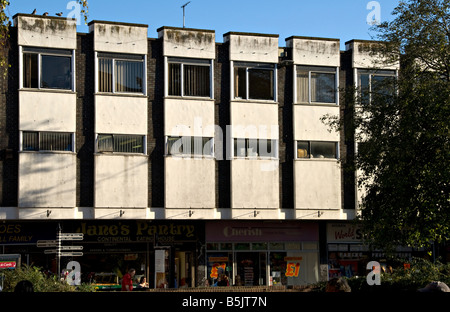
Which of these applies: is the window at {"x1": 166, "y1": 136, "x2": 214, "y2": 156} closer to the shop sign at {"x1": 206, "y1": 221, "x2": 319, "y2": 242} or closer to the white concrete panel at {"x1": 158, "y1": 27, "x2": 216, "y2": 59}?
the shop sign at {"x1": 206, "y1": 221, "x2": 319, "y2": 242}

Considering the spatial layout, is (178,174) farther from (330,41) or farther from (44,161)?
(330,41)

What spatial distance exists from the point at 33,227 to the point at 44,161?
2.95 m

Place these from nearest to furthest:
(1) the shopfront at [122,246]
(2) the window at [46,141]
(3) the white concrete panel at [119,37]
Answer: (2) the window at [46,141]
(1) the shopfront at [122,246]
(3) the white concrete panel at [119,37]

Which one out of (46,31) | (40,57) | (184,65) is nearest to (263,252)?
(184,65)

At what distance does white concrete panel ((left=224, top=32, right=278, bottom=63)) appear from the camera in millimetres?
33781

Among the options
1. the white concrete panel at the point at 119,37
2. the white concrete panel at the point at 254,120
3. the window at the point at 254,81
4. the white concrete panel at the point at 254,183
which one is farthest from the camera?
the window at the point at 254,81

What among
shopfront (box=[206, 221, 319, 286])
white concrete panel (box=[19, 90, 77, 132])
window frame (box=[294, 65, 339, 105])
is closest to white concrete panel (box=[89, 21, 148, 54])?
white concrete panel (box=[19, 90, 77, 132])

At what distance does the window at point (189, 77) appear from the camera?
3316 cm

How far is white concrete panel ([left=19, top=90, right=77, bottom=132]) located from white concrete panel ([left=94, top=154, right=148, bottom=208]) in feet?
6.51

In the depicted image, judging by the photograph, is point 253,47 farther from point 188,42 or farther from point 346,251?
point 346,251

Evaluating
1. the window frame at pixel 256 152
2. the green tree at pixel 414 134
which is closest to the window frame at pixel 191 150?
the window frame at pixel 256 152

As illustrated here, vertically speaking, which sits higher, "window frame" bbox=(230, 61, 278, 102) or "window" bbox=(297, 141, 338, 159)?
"window frame" bbox=(230, 61, 278, 102)

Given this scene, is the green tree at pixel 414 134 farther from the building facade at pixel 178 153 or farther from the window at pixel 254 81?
the window at pixel 254 81

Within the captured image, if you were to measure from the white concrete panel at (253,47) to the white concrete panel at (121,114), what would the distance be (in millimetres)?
4680
